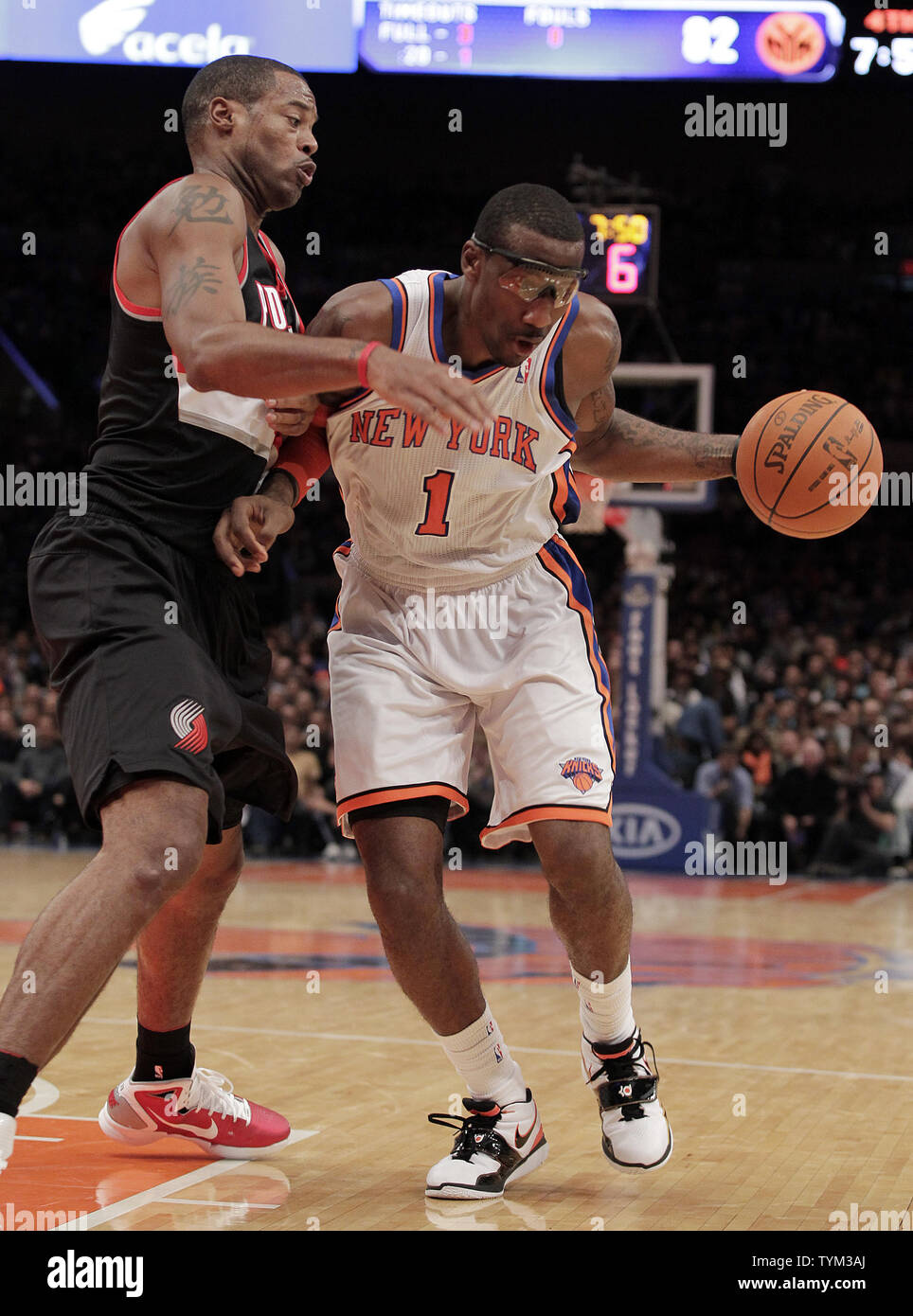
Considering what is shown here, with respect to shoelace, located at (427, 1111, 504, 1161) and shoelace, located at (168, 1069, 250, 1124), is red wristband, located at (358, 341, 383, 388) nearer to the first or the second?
shoelace, located at (427, 1111, 504, 1161)

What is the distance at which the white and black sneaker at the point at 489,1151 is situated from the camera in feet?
11.1

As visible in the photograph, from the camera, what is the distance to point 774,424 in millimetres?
3809

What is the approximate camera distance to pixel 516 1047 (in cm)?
534

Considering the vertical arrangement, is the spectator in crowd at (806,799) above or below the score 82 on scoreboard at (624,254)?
below

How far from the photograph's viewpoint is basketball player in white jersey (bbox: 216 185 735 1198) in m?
3.46

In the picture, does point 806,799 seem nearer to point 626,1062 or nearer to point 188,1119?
point 626,1062

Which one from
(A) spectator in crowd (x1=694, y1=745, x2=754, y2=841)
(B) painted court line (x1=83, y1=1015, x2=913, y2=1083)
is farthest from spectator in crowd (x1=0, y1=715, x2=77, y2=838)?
(B) painted court line (x1=83, y1=1015, x2=913, y2=1083)

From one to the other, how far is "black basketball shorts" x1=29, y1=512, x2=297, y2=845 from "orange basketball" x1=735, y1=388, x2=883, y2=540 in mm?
1321

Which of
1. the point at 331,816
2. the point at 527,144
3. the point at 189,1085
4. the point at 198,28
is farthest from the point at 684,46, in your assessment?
the point at 189,1085

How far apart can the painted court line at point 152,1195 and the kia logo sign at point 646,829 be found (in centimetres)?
936

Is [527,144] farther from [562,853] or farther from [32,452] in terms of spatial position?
[562,853]

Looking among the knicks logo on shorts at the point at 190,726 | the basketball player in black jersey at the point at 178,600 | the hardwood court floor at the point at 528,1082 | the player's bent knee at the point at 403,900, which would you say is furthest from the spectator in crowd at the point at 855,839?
the knicks logo on shorts at the point at 190,726

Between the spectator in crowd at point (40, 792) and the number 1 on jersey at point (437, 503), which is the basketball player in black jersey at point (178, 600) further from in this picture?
the spectator in crowd at point (40, 792)

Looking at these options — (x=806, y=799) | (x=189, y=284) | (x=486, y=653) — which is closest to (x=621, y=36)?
(x=806, y=799)
